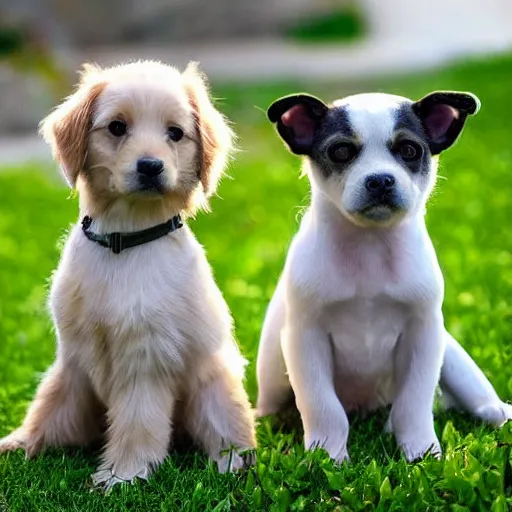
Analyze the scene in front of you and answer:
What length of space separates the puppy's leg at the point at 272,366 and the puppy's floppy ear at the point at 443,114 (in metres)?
0.95

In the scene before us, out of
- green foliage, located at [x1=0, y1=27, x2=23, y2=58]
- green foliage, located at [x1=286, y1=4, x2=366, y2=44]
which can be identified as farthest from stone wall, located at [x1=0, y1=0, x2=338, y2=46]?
green foliage, located at [x1=0, y1=27, x2=23, y2=58]

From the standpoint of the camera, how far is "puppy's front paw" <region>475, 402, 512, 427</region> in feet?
14.8

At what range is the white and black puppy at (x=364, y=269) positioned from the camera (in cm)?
395

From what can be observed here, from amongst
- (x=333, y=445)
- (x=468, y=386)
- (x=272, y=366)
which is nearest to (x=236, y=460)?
(x=333, y=445)

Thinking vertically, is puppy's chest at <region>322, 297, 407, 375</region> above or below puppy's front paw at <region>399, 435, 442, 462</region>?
above

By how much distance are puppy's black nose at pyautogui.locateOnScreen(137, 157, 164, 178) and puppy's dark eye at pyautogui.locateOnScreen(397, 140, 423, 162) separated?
0.89 meters

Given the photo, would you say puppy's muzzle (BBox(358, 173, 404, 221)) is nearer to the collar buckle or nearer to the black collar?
the black collar

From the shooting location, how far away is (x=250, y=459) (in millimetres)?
4223

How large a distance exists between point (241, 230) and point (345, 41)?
1505cm

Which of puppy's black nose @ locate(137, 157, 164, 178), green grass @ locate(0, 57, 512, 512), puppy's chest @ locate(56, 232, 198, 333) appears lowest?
green grass @ locate(0, 57, 512, 512)

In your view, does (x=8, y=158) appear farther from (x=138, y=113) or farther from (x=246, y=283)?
(x=138, y=113)

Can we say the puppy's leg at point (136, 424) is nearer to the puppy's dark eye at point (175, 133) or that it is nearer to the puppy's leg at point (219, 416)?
the puppy's leg at point (219, 416)

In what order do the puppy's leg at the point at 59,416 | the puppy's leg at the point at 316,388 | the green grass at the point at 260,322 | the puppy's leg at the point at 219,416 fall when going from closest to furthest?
1. the green grass at the point at 260,322
2. the puppy's leg at the point at 316,388
3. the puppy's leg at the point at 219,416
4. the puppy's leg at the point at 59,416

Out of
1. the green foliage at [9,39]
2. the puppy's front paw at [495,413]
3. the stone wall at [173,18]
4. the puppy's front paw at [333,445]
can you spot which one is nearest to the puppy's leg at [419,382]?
the puppy's front paw at [333,445]
